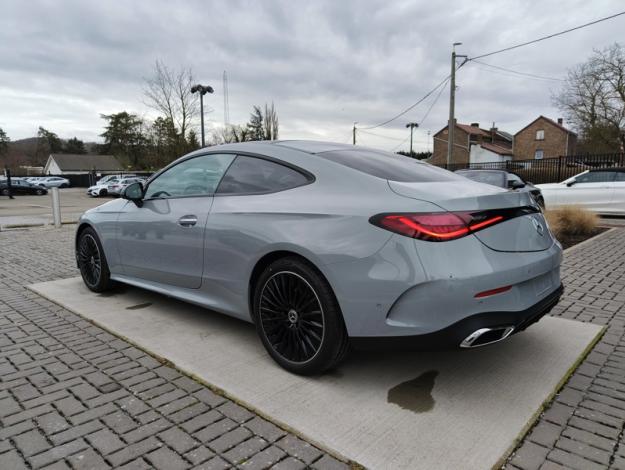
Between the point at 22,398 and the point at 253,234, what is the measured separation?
1648 mm

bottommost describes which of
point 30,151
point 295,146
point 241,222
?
point 241,222

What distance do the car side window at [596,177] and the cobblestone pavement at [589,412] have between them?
8690mm

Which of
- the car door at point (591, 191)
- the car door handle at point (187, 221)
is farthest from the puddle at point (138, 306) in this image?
the car door at point (591, 191)

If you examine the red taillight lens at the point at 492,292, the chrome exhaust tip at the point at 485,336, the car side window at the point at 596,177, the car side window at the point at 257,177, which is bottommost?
the chrome exhaust tip at the point at 485,336

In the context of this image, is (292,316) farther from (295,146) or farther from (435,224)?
(295,146)

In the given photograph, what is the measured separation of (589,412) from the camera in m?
2.40

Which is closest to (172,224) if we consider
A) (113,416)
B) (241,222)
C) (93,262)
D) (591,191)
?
(241,222)

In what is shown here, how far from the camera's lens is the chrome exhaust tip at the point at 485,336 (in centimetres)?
230

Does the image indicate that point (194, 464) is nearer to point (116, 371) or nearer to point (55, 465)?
point (55, 465)

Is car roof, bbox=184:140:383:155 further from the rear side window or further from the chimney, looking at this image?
the chimney

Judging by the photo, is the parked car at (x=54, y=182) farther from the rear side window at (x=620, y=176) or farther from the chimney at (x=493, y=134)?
the chimney at (x=493, y=134)

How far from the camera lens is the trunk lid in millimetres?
2383

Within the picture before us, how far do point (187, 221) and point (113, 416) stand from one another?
4.97ft

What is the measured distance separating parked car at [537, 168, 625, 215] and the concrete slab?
31.0 ft
